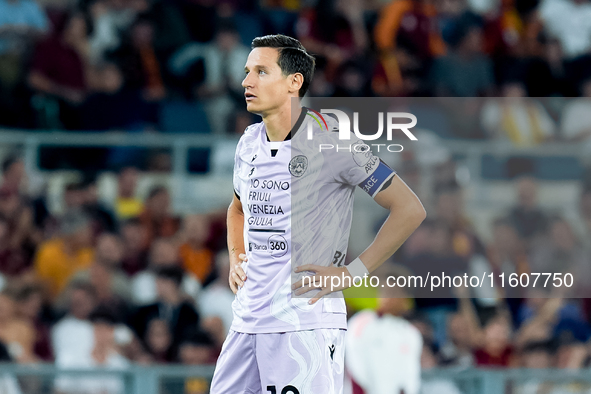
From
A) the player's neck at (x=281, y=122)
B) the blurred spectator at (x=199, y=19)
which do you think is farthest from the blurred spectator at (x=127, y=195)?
the player's neck at (x=281, y=122)

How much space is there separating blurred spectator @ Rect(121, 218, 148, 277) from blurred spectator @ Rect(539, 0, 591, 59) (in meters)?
6.27

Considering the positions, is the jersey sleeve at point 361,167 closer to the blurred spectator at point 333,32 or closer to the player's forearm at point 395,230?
the player's forearm at point 395,230

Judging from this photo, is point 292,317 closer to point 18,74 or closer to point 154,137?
point 154,137

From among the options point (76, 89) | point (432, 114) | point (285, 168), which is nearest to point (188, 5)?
point (76, 89)

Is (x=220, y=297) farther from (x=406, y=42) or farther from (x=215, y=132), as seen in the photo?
(x=406, y=42)

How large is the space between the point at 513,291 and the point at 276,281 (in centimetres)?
462

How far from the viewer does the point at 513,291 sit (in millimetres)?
7836

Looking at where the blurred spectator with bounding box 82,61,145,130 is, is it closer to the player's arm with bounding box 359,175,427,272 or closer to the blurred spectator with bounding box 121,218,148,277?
the blurred spectator with bounding box 121,218,148,277

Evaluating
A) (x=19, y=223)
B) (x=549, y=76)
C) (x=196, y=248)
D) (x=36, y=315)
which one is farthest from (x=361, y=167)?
(x=549, y=76)

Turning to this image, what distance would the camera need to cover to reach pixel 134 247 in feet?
27.4

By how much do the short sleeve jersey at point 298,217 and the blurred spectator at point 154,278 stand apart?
Answer: 4173mm

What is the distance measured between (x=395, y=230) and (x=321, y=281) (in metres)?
0.38

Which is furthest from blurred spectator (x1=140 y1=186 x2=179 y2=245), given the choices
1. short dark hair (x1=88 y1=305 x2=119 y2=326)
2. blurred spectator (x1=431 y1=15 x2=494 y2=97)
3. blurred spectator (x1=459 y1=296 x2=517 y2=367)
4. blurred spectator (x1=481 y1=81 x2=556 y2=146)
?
blurred spectator (x1=431 y1=15 x2=494 y2=97)

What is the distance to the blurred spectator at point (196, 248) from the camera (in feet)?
27.5
